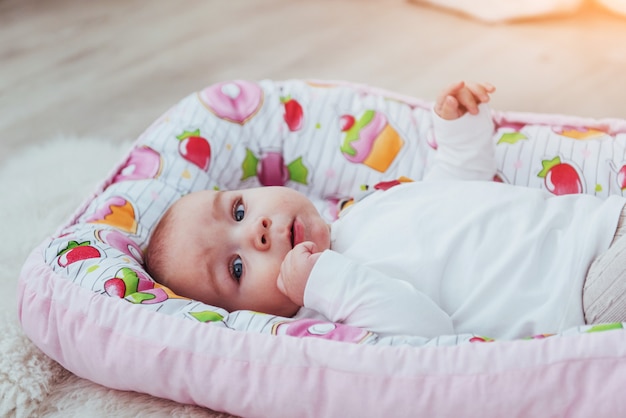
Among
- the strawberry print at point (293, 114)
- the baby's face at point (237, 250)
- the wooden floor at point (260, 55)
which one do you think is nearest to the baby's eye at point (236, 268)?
the baby's face at point (237, 250)

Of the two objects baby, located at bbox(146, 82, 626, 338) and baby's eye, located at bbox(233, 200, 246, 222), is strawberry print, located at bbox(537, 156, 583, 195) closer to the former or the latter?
baby, located at bbox(146, 82, 626, 338)

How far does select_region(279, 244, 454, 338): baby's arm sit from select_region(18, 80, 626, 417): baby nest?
4cm

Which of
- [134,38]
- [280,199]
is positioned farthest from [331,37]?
[280,199]

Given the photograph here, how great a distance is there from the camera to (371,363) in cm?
96

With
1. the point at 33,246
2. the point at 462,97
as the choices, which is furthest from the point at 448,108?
the point at 33,246

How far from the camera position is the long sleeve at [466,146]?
1350 mm

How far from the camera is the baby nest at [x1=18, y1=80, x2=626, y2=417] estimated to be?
92cm

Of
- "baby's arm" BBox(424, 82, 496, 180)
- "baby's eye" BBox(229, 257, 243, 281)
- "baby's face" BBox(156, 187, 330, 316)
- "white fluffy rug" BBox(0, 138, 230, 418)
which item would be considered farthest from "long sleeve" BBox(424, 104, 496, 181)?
"white fluffy rug" BBox(0, 138, 230, 418)

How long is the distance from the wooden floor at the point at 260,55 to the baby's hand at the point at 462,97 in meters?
0.67

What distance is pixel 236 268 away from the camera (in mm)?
1199

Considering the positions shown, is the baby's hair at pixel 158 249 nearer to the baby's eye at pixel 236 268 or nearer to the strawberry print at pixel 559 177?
the baby's eye at pixel 236 268

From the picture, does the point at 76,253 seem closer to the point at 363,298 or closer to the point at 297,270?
the point at 297,270

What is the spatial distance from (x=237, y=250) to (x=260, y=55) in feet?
4.17

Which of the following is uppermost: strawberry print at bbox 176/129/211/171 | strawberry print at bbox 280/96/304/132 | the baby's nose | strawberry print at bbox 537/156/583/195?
strawberry print at bbox 280/96/304/132
